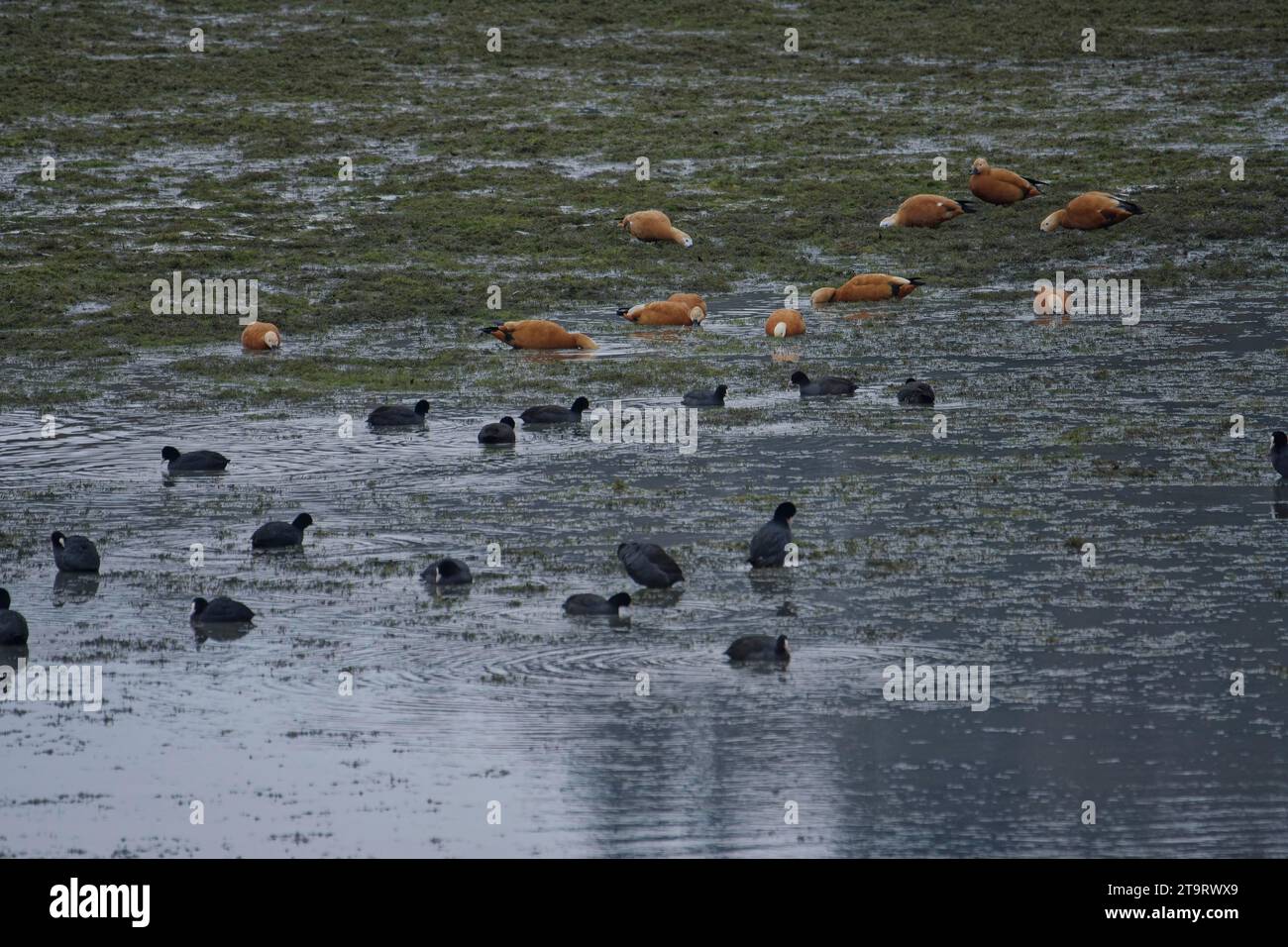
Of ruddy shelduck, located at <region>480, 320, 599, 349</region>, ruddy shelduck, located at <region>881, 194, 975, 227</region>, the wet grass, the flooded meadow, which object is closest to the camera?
the flooded meadow

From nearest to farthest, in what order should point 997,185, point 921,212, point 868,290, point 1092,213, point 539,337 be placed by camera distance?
point 539,337 → point 868,290 → point 1092,213 → point 921,212 → point 997,185

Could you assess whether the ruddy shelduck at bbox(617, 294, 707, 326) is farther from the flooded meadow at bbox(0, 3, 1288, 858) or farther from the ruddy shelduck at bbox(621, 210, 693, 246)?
the ruddy shelduck at bbox(621, 210, 693, 246)

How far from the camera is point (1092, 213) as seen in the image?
2708cm

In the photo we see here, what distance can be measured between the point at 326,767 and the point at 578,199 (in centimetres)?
2037

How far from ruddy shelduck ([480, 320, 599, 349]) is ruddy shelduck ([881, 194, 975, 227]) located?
24.1ft

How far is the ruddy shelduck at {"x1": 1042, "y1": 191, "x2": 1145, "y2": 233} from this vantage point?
2711 cm

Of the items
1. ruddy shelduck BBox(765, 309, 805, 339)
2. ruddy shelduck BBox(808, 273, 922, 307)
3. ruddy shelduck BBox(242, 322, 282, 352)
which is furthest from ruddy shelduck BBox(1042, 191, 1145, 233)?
ruddy shelduck BBox(242, 322, 282, 352)

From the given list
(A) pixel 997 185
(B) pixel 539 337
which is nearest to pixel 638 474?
(B) pixel 539 337

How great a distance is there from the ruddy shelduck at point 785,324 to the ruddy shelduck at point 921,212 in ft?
19.1

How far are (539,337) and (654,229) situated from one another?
5.59m

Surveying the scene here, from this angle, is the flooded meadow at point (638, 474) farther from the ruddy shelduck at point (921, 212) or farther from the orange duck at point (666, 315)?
the ruddy shelduck at point (921, 212)

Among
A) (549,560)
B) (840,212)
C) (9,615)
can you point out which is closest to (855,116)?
(840,212)

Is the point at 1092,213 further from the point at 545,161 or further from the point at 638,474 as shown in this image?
the point at 638,474

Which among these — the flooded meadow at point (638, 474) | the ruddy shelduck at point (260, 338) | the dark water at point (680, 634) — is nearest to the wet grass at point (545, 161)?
the flooded meadow at point (638, 474)
